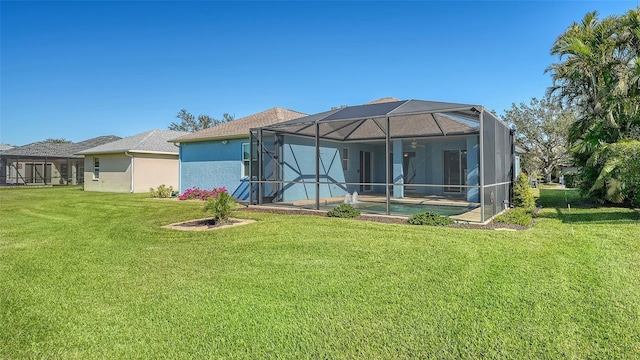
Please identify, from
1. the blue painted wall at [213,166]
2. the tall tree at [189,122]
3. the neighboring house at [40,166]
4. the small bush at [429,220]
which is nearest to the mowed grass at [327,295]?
the small bush at [429,220]

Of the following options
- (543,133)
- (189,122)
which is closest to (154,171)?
(543,133)

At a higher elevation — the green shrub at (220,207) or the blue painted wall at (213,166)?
the blue painted wall at (213,166)

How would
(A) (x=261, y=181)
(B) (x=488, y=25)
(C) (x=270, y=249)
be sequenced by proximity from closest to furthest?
1. (C) (x=270, y=249)
2. (A) (x=261, y=181)
3. (B) (x=488, y=25)

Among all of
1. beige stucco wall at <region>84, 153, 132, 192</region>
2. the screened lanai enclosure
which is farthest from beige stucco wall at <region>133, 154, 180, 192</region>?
the screened lanai enclosure

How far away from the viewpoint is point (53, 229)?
8234 millimetres

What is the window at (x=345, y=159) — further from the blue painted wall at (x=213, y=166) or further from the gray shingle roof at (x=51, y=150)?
the gray shingle roof at (x=51, y=150)

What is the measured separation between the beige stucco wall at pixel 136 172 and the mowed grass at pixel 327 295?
48.1 ft

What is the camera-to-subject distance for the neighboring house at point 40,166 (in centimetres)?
2789

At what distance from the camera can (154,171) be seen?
21438 mm

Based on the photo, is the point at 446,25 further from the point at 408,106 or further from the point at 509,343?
the point at 509,343

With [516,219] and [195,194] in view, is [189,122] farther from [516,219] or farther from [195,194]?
[516,219]

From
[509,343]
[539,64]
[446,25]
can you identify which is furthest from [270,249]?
[539,64]

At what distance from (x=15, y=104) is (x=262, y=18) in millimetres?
20831

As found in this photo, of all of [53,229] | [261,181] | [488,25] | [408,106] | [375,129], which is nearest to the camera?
[53,229]
